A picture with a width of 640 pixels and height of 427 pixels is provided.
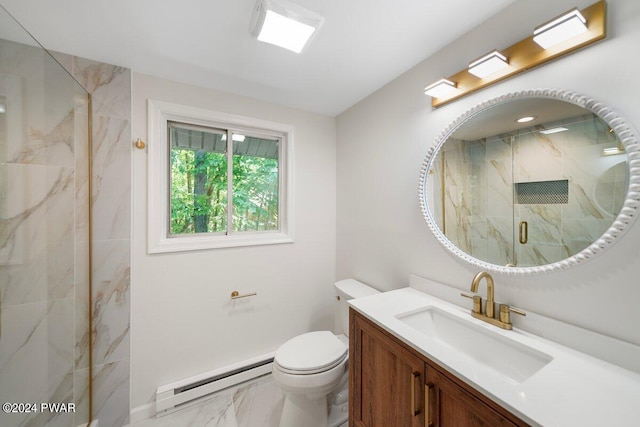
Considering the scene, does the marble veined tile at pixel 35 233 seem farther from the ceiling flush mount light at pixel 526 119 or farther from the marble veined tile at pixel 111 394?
the ceiling flush mount light at pixel 526 119

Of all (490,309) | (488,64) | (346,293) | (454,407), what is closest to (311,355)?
(346,293)

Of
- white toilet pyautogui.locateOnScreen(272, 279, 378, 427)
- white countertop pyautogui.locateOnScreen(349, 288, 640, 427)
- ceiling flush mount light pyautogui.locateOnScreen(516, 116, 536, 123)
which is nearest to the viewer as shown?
white countertop pyautogui.locateOnScreen(349, 288, 640, 427)

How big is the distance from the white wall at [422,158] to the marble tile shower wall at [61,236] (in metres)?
1.67

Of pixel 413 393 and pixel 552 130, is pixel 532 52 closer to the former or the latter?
pixel 552 130

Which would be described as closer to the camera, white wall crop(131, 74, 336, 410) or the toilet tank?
white wall crop(131, 74, 336, 410)

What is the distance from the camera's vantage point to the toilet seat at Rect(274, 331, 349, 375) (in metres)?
1.37

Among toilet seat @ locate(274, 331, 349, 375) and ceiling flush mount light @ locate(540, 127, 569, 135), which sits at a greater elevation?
ceiling flush mount light @ locate(540, 127, 569, 135)

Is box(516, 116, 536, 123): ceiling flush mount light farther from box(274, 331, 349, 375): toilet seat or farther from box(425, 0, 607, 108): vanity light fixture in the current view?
box(274, 331, 349, 375): toilet seat

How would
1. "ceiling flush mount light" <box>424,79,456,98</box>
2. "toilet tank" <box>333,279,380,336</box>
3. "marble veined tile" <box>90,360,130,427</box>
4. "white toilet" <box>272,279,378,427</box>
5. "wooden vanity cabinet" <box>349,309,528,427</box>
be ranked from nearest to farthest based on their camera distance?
1. "wooden vanity cabinet" <box>349,309,528,427</box>
2. "ceiling flush mount light" <box>424,79,456,98</box>
3. "white toilet" <box>272,279,378,427</box>
4. "marble veined tile" <box>90,360,130,427</box>
5. "toilet tank" <box>333,279,380,336</box>

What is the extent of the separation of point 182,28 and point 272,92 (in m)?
0.72

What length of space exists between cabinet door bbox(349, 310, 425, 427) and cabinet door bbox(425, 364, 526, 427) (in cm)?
4

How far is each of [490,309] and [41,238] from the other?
87.9 inches

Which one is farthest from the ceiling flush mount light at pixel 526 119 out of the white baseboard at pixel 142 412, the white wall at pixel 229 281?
the white baseboard at pixel 142 412

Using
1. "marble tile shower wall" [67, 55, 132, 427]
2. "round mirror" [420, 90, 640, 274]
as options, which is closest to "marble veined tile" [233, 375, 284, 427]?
"marble tile shower wall" [67, 55, 132, 427]
